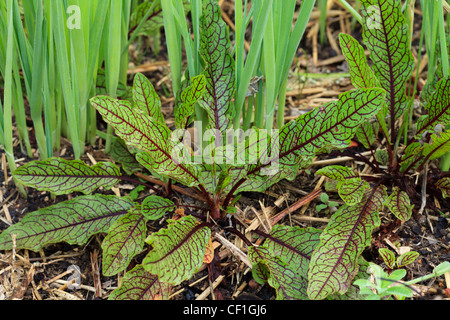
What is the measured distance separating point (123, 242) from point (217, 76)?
19.0 inches

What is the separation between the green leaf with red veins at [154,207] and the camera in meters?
1.17

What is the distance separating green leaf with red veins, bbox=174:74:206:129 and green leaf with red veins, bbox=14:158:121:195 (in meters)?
0.22

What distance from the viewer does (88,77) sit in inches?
51.5

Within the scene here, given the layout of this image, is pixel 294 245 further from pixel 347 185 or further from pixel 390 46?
pixel 390 46

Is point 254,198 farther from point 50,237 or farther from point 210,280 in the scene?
point 50,237

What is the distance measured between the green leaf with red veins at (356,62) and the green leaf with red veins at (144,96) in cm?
49

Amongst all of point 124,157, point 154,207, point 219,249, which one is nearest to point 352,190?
point 219,249

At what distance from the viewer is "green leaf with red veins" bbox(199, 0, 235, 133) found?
48.7 inches

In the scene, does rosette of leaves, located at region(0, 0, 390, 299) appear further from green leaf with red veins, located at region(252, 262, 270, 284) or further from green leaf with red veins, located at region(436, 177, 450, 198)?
green leaf with red veins, located at region(436, 177, 450, 198)

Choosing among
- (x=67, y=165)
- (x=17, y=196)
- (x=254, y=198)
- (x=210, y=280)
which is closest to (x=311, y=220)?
(x=254, y=198)

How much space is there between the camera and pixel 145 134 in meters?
1.08

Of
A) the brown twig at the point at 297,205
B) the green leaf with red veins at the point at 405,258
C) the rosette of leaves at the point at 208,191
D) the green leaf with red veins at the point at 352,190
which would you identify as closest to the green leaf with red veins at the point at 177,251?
the rosette of leaves at the point at 208,191

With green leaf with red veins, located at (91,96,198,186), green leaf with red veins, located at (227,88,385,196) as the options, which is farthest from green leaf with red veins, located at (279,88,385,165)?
green leaf with red veins, located at (91,96,198,186)

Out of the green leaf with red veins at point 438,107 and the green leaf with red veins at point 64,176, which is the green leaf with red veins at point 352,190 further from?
the green leaf with red veins at point 64,176
